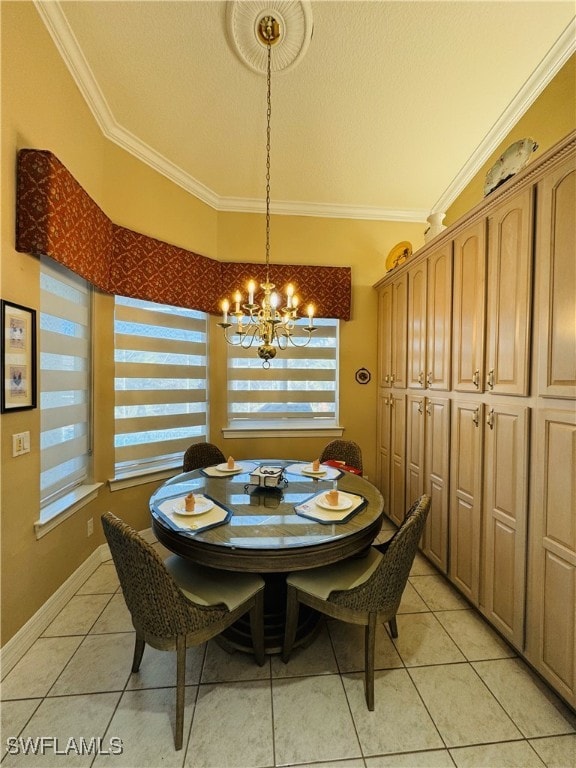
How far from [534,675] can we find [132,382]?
3167 mm

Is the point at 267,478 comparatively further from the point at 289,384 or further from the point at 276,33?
the point at 276,33

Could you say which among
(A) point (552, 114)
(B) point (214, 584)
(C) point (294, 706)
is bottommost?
(C) point (294, 706)

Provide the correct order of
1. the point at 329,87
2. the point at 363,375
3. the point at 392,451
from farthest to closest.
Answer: the point at 363,375
the point at 392,451
the point at 329,87

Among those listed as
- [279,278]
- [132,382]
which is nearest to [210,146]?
[279,278]

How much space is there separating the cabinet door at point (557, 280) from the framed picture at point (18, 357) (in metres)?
2.61

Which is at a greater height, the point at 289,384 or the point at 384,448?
the point at 289,384

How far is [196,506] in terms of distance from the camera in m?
1.70

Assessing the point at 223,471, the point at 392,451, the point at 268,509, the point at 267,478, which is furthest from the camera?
the point at 392,451

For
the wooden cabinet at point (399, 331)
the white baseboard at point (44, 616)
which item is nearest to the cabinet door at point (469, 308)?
the wooden cabinet at point (399, 331)

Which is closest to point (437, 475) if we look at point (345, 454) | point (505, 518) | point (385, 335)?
point (505, 518)

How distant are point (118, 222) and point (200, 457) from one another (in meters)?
2.05

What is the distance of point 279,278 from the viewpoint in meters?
3.33

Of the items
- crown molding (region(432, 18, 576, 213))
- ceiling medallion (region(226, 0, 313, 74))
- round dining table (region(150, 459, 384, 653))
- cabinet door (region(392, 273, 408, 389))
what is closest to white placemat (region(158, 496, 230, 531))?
round dining table (region(150, 459, 384, 653))

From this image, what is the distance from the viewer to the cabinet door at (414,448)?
101 inches
